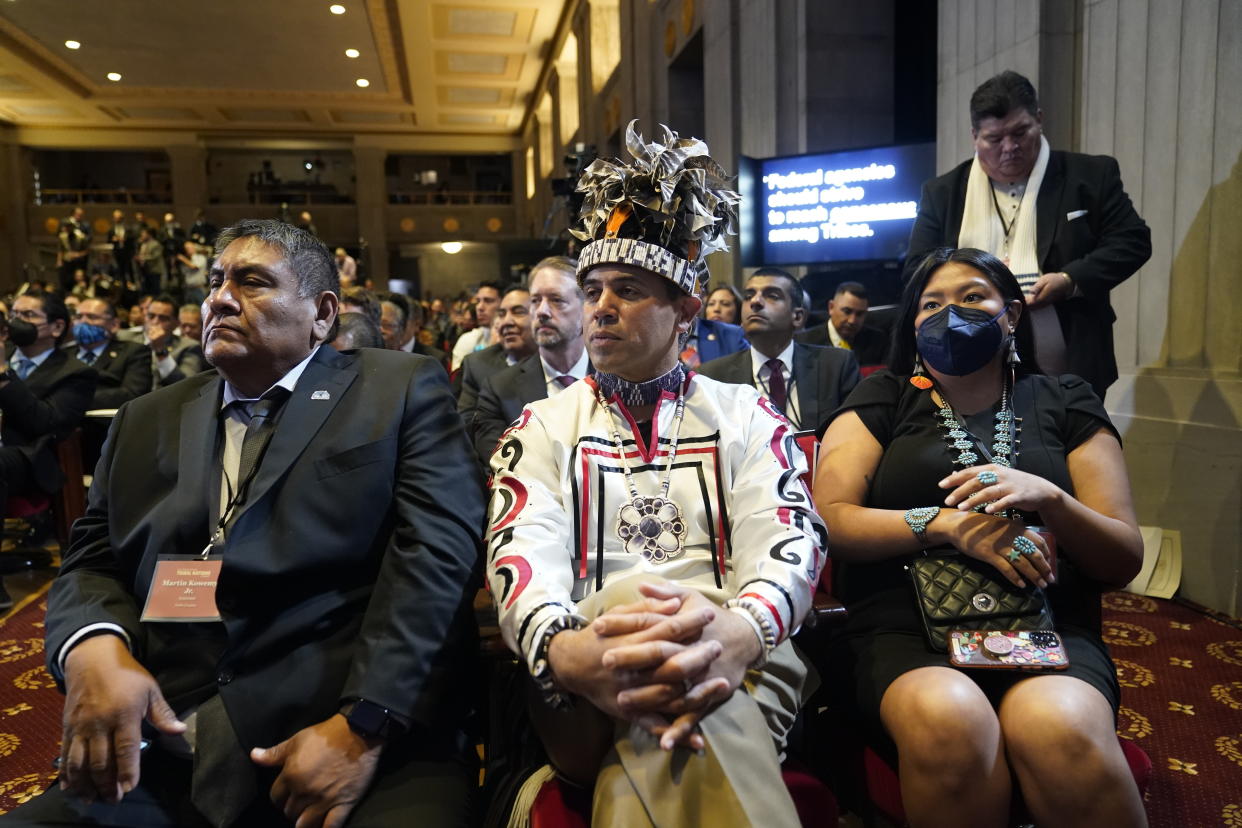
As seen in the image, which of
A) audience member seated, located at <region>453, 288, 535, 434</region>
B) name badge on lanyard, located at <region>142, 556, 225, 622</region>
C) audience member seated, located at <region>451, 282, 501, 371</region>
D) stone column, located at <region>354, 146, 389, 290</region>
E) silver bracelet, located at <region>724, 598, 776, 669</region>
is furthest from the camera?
stone column, located at <region>354, 146, 389, 290</region>

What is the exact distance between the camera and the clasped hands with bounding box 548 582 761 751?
3.88 feet

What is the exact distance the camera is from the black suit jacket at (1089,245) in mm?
2686

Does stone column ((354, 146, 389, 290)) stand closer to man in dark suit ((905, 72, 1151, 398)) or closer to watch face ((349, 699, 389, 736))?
Answer: man in dark suit ((905, 72, 1151, 398))

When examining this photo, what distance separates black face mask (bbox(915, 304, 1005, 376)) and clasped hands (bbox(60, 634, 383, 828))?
1.35 m

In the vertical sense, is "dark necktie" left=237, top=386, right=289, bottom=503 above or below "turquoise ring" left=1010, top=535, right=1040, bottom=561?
above

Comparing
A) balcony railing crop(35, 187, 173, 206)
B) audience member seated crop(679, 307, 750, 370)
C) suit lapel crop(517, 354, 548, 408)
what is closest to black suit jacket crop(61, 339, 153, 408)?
suit lapel crop(517, 354, 548, 408)

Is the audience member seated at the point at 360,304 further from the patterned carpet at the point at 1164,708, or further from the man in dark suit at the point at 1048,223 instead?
the man in dark suit at the point at 1048,223

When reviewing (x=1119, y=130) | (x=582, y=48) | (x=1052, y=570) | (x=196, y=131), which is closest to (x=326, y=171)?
(x=196, y=131)

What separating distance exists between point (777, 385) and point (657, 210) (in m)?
2.18

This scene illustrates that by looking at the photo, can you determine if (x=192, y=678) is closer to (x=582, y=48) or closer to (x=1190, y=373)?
(x=1190, y=373)

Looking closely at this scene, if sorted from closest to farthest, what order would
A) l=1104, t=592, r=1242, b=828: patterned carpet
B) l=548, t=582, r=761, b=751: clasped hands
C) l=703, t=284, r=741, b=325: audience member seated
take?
1. l=548, t=582, r=761, b=751: clasped hands
2. l=1104, t=592, r=1242, b=828: patterned carpet
3. l=703, t=284, r=741, b=325: audience member seated

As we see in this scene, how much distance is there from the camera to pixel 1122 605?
3.44 m

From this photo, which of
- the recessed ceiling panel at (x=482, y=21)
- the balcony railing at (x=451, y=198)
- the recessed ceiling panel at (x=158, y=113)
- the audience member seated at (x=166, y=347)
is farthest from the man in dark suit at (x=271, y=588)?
the balcony railing at (x=451, y=198)

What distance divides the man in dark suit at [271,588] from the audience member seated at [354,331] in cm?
184
